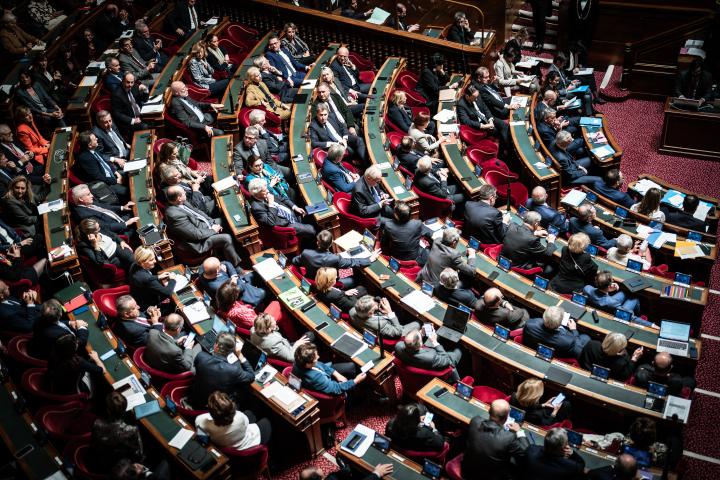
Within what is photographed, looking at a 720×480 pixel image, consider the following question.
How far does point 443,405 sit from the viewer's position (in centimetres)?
543

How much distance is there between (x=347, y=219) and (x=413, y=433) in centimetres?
346

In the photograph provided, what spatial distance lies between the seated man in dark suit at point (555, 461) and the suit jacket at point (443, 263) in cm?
242

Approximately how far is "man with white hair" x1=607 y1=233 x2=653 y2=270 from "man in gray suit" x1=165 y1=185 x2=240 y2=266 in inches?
182

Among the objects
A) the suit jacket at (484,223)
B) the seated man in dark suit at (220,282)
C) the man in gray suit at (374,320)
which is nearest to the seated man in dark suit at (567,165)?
the suit jacket at (484,223)

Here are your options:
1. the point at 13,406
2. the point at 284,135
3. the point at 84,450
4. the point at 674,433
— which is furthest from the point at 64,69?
the point at 674,433

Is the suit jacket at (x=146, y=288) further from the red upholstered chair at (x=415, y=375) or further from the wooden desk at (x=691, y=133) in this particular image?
the wooden desk at (x=691, y=133)

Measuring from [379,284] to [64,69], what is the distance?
7519mm

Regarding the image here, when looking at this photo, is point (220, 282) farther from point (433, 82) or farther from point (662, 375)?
point (433, 82)

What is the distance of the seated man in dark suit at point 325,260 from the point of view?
6.68 meters

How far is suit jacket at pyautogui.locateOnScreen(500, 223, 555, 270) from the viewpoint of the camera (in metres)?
7.04

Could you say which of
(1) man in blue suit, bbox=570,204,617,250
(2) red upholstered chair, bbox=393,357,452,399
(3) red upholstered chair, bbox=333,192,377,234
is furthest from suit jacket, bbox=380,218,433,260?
(1) man in blue suit, bbox=570,204,617,250

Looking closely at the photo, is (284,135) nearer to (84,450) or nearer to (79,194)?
(79,194)

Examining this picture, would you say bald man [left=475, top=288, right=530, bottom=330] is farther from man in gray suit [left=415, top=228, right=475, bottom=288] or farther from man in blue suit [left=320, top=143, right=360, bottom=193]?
man in blue suit [left=320, top=143, right=360, bottom=193]

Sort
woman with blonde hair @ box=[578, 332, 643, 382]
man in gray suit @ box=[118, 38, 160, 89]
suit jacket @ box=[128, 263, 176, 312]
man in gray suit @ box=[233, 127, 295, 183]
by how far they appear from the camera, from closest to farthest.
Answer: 1. woman with blonde hair @ box=[578, 332, 643, 382]
2. suit jacket @ box=[128, 263, 176, 312]
3. man in gray suit @ box=[233, 127, 295, 183]
4. man in gray suit @ box=[118, 38, 160, 89]
